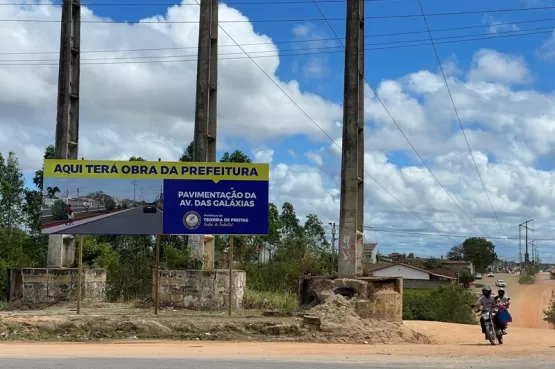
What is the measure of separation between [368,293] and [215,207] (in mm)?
4992

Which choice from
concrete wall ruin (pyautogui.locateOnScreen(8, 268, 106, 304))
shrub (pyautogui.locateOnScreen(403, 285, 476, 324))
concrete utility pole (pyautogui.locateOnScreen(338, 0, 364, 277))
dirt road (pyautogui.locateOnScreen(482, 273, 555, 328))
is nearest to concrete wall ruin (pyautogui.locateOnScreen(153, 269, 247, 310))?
concrete wall ruin (pyautogui.locateOnScreen(8, 268, 106, 304))

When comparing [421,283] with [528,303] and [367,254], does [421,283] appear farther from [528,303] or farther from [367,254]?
[367,254]

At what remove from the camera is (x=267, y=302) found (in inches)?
859

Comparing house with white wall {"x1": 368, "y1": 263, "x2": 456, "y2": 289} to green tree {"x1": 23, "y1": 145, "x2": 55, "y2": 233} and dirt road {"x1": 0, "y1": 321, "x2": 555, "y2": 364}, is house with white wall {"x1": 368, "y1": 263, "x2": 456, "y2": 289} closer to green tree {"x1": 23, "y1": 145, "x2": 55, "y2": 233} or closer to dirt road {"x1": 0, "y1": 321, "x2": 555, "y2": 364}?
green tree {"x1": 23, "y1": 145, "x2": 55, "y2": 233}

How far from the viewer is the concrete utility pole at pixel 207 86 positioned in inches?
979

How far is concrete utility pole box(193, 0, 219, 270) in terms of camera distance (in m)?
24.9

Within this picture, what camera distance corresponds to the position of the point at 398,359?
13320 millimetres

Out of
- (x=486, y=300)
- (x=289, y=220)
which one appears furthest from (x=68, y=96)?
(x=289, y=220)

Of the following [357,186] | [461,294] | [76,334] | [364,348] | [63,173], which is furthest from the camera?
[461,294]

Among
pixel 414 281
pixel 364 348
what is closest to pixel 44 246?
pixel 364 348

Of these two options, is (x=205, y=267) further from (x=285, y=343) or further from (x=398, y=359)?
(x=398, y=359)

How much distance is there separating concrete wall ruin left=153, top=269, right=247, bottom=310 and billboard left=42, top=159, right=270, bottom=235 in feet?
6.65

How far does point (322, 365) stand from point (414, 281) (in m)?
88.1

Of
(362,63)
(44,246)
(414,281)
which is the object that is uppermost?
(362,63)
